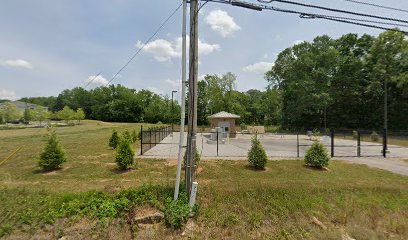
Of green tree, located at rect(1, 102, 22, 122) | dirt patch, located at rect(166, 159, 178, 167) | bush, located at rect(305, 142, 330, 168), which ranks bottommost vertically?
dirt patch, located at rect(166, 159, 178, 167)

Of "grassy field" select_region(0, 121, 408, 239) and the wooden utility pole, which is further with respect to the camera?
the wooden utility pole

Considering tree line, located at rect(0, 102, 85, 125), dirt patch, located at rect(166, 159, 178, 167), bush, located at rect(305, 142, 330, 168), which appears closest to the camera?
bush, located at rect(305, 142, 330, 168)

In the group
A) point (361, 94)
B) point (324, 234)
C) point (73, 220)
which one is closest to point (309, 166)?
point (324, 234)

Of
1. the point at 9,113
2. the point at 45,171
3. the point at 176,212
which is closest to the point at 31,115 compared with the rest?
the point at 9,113

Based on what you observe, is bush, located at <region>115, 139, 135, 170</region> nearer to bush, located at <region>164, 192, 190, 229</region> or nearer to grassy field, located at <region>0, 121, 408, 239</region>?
grassy field, located at <region>0, 121, 408, 239</region>

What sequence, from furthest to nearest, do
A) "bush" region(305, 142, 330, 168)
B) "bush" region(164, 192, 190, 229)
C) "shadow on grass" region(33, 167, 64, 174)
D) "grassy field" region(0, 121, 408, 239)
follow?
"bush" region(305, 142, 330, 168), "shadow on grass" region(33, 167, 64, 174), "bush" region(164, 192, 190, 229), "grassy field" region(0, 121, 408, 239)

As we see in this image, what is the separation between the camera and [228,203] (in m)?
5.54

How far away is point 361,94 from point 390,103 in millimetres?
4079

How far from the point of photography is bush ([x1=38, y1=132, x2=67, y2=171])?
309 inches

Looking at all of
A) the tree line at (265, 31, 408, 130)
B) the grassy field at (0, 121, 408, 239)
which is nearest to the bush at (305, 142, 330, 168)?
the grassy field at (0, 121, 408, 239)

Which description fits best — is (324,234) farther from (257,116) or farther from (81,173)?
(257,116)

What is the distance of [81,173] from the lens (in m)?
7.69

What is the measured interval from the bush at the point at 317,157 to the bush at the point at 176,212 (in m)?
5.95

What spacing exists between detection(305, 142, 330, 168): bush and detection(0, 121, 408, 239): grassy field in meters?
0.54
